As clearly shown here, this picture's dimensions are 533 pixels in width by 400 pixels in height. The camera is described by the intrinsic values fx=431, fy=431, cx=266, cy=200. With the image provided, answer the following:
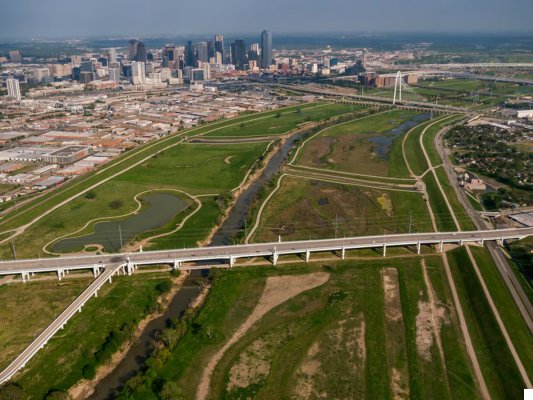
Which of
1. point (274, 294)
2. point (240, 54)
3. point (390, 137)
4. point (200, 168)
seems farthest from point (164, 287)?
point (240, 54)

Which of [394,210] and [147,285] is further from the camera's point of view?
[394,210]

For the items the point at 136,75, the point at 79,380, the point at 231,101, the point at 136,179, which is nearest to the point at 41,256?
the point at 79,380

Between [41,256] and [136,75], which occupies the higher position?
[136,75]

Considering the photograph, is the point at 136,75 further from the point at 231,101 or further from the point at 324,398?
the point at 324,398

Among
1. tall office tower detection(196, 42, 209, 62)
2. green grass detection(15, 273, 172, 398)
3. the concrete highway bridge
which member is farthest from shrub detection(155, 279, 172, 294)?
tall office tower detection(196, 42, 209, 62)

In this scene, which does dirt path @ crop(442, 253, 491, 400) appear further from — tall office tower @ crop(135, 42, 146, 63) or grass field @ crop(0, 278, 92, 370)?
tall office tower @ crop(135, 42, 146, 63)

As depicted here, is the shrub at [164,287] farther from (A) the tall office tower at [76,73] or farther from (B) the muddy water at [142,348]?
(A) the tall office tower at [76,73]

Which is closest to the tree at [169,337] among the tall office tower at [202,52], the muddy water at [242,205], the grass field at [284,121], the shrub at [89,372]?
the shrub at [89,372]
